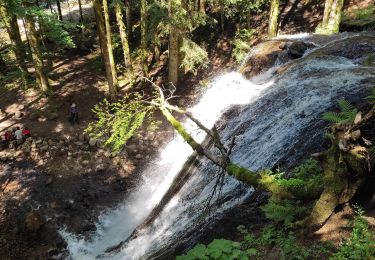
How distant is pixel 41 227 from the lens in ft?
43.0

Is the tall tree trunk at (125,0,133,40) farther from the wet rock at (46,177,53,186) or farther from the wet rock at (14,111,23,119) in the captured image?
the wet rock at (46,177,53,186)

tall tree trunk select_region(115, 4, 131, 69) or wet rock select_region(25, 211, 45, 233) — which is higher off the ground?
tall tree trunk select_region(115, 4, 131, 69)

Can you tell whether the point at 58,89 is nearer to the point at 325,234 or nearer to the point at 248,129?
the point at 248,129

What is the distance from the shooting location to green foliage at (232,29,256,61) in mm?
21528

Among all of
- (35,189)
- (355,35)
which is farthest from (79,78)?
(355,35)

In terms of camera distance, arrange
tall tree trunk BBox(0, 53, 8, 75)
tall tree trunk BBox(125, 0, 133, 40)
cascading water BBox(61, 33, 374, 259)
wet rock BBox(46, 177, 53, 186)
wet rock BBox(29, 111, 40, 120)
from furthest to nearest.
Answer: tall tree trunk BBox(125, 0, 133, 40) → tall tree trunk BBox(0, 53, 8, 75) → wet rock BBox(29, 111, 40, 120) → wet rock BBox(46, 177, 53, 186) → cascading water BBox(61, 33, 374, 259)

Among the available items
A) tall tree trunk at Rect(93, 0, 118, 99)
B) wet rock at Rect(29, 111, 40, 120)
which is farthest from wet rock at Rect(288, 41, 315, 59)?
wet rock at Rect(29, 111, 40, 120)

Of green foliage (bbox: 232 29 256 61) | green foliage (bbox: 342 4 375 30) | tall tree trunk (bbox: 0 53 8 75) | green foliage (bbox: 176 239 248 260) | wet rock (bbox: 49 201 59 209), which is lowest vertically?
wet rock (bbox: 49 201 59 209)

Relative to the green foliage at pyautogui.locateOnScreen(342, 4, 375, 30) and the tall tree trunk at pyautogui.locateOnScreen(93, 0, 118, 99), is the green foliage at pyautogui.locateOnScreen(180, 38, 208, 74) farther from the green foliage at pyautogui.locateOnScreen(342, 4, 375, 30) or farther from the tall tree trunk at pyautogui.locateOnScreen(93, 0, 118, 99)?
the green foliage at pyautogui.locateOnScreen(342, 4, 375, 30)

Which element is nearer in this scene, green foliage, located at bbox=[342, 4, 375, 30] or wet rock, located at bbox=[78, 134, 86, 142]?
wet rock, located at bbox=[78, 134, 86, 142]

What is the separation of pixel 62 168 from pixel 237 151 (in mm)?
8969

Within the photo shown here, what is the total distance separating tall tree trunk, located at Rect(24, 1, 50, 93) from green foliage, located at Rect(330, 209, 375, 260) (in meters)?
17.7

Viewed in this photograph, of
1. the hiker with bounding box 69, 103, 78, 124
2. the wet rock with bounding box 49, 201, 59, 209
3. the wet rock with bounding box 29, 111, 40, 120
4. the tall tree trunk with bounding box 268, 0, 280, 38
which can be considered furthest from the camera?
the tall tree trunk with bounding box 268, 0, 280, 38

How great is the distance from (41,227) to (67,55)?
16956 mm
